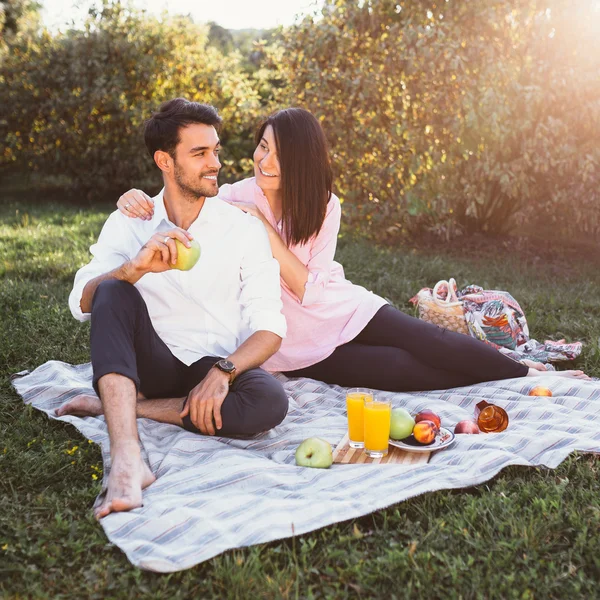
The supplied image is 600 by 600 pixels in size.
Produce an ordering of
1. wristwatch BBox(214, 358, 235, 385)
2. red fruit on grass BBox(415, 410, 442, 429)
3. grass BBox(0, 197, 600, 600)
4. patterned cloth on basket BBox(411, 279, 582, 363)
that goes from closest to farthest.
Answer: grass BBox(0, 197, 600, 600)
wristwatch BBox(214, 358, 235, 385)
red fruit on grass BBox(415, 410, 442, 429)
patterned cloth on basket BBox(411, 279, 582, 363)

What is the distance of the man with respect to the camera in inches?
119

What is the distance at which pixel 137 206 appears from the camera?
346 cm

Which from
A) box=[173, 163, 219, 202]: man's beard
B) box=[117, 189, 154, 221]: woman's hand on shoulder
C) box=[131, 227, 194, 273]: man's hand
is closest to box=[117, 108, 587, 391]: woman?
box=[173, 163, 219, 202]: man's beard

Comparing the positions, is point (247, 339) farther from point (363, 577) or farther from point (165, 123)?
point (363, 577)

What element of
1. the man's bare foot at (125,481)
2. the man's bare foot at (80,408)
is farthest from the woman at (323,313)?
the man's bare foot at (125,481)

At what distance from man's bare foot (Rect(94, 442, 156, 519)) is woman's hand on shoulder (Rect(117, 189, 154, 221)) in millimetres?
1189

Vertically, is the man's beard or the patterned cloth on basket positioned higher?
the man's beard

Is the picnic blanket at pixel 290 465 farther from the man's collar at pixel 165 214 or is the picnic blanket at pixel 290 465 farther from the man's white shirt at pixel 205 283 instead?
the man's collar at pixel 165 214

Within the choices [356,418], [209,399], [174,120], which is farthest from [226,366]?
[174,120]

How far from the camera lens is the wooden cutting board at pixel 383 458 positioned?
301cm

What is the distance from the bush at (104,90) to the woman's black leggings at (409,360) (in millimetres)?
7371

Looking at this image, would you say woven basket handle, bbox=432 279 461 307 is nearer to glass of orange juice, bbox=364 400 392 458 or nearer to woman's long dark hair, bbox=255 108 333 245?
woman's long dark hair, bbox=255 108 333 245

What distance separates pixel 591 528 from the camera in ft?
8.17

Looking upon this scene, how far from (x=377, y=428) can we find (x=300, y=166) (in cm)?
149
